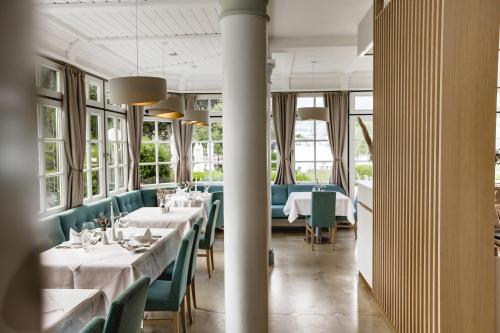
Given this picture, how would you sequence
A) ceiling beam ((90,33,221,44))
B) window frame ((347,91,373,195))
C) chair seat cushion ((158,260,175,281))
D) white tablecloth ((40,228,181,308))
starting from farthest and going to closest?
1. window frame ((347,91,373,195))
2. ceiling beam ((90,33,221,44))
3. chair seat cushion ((158,260,175,281))
4. white tablecloth ((40,228,181,308))

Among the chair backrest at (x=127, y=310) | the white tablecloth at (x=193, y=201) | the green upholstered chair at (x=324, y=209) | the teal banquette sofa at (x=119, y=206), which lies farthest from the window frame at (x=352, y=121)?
the chair backrest at (x=127, y=310)

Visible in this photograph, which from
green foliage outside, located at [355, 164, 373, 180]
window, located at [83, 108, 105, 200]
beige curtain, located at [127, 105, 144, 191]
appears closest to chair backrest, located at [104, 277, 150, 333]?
window, located at [83, 108, 105, 200]

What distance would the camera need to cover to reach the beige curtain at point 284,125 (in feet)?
28.7

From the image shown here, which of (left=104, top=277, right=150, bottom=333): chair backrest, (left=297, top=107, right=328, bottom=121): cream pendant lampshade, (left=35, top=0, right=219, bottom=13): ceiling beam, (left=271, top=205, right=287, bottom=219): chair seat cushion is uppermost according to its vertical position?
(left=35, top=0, right=219, bottom=13): ceiling beam

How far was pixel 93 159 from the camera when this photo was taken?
6.67 meters

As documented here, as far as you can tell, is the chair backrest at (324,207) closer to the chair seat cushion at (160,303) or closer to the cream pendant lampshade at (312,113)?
the cream pendant lampshade at (312,113)

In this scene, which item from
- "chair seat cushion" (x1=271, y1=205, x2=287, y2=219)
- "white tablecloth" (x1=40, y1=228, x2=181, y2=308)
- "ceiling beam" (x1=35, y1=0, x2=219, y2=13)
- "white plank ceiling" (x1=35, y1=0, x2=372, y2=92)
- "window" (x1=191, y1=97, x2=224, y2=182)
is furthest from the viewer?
"window" (x1=191, y1=97, x2=224, y2=182)

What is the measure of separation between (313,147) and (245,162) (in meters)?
6.49

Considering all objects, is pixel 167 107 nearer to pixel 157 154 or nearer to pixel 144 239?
pixel 144 239

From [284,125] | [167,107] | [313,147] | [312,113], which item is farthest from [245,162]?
[313,147]

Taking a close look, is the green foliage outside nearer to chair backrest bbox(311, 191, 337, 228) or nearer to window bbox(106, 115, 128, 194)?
chair backrest bbox(311, 191, 337, 228)

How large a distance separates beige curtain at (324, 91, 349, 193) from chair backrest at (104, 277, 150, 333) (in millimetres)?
7039

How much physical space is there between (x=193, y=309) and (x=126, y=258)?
1.26 metres

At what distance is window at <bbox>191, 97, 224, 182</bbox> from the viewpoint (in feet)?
29.7
